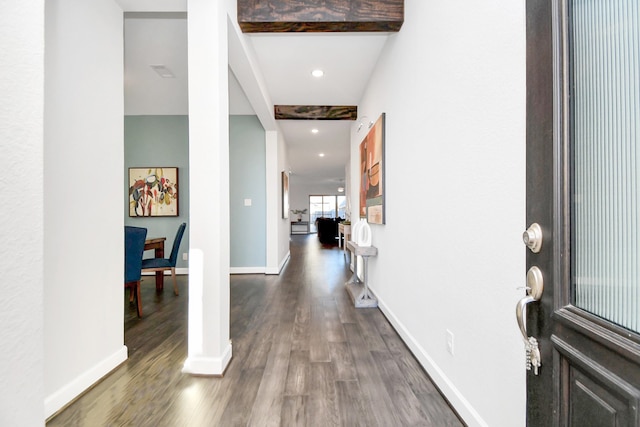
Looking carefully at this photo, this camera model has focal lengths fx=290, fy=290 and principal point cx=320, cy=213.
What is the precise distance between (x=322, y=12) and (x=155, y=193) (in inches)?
152

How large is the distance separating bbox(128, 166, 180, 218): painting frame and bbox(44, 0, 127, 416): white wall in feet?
9.50

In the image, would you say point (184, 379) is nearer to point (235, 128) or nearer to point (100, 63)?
point (100, 63)

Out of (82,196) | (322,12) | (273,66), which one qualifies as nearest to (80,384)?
(82,196)

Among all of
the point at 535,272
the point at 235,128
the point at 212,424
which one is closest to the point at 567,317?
the point at 535,272

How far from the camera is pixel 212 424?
142 centimetres

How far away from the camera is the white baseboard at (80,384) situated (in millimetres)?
1488

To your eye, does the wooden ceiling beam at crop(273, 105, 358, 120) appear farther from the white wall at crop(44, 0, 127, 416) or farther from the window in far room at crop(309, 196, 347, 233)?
the window in far room at crop(309, 196, 347, 233)

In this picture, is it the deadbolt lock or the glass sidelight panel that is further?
the deadbolt lock

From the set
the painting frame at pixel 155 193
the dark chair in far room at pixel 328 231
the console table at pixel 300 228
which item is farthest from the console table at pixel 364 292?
the console table at pixel 300 228

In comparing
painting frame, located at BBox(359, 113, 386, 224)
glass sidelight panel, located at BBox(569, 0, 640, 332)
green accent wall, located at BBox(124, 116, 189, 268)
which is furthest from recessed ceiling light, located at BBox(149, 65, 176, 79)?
glass sidelight panel, located at BBox(569, 0, 640, 332)

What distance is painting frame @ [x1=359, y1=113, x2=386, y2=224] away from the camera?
288 cm

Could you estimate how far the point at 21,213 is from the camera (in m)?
0.70

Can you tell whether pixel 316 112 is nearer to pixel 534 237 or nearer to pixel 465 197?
pixel 465 197

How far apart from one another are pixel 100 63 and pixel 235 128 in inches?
126
